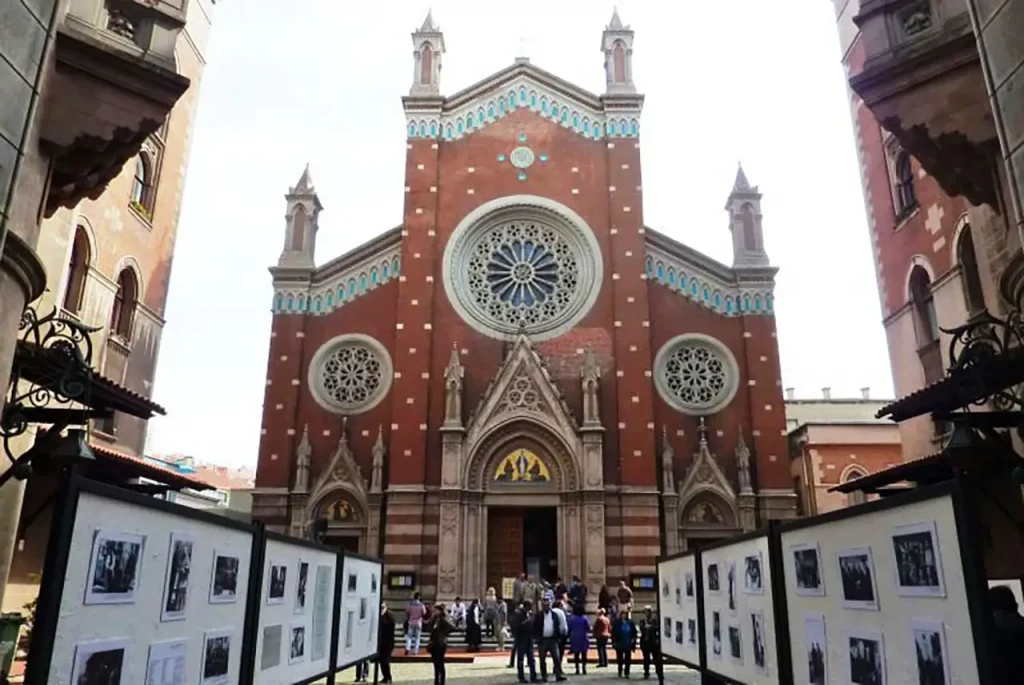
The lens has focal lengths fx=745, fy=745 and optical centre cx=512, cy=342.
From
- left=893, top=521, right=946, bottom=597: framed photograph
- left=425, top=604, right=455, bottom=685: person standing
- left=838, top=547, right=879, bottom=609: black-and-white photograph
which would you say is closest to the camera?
left=893, top=521, right=946, bottom=597: framed photograph

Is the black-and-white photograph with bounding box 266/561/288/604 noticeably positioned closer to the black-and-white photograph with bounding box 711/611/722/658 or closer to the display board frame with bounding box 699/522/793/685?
the display board frame with bounding box 699/522/793/685

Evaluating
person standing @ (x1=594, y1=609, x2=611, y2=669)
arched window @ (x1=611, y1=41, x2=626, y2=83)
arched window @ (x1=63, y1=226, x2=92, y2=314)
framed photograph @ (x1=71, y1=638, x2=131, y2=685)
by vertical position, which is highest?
arched window @ (x1=611, y1=41, x2=626, y2=83)

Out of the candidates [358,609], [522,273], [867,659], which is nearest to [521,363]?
[522,273]

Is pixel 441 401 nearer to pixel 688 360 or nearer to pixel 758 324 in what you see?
pixel 688 360

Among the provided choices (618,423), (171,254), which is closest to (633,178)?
(618,423)

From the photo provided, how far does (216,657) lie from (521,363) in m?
21.7

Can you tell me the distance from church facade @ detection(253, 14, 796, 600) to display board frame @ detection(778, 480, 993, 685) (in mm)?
19902

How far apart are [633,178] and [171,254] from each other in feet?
59.1

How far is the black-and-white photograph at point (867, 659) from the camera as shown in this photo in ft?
17.5

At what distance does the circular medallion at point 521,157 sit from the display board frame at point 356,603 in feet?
71.5

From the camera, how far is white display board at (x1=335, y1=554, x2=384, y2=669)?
10430 mm

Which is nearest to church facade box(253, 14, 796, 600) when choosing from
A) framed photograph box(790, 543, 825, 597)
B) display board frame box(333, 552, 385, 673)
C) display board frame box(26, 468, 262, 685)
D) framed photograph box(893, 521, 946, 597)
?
display board frame box(333, 552, 385, 673)

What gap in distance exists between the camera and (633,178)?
101 ft

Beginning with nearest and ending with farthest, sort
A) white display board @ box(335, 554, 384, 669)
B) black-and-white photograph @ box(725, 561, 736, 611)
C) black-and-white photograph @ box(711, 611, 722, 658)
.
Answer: black-and-white photograph @ box(725, 561, 736, 611) < black-and-white photograph @ box(711, 611, 722, 658) < white display board @ box(335, 554, 384, 669)
